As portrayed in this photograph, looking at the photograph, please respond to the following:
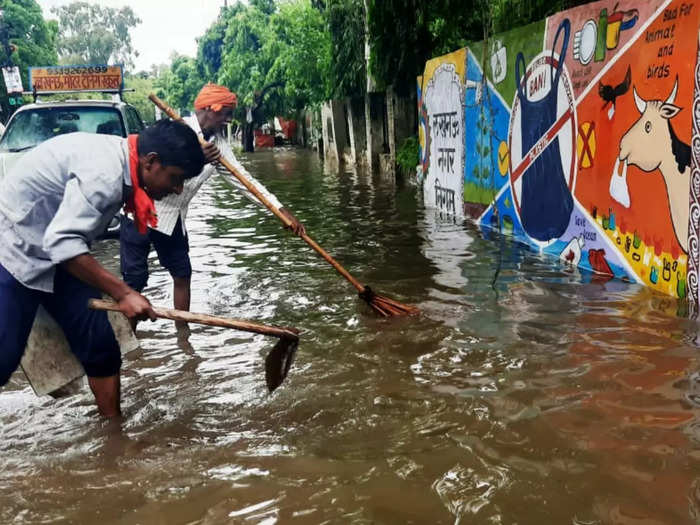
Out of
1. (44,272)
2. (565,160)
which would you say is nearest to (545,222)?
(565,160)

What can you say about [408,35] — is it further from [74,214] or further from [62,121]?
[74,214]

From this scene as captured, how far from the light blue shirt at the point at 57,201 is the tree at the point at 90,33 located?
8401 centimetres

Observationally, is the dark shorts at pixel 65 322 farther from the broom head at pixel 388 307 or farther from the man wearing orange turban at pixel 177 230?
the broom head at pixel 388 307

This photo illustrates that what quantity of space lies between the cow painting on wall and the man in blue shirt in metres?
3.38

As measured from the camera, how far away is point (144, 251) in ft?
15.6

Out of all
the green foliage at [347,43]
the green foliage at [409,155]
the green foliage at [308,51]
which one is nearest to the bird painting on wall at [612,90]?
the green foliage at [409,155]

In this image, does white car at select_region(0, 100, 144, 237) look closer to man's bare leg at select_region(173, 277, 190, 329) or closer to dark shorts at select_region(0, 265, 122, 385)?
man's bare leg at select_region(173, 277, 190, 329)

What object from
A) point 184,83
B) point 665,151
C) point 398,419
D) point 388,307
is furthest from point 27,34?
point 398,419

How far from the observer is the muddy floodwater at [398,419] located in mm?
2598

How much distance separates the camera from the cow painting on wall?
15.6 feet

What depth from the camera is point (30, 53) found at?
33.2m

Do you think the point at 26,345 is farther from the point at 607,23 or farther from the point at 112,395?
the point at 607,23

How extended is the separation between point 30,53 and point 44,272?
114 ft

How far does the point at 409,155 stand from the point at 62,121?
717 centimetres
